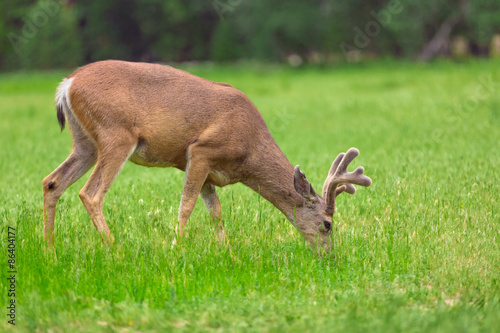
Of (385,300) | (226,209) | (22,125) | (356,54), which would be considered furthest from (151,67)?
(356,54)

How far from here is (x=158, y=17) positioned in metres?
43.5

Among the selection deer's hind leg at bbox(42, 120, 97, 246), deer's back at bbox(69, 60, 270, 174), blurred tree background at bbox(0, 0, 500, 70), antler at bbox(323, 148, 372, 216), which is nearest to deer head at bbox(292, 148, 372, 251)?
antler at bbox(323, 148, 372, 216)

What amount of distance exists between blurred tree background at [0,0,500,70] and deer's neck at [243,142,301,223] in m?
25.5

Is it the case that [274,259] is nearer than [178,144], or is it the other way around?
[274,259]

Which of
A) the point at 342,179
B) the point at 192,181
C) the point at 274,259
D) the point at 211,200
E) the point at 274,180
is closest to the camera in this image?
the point at 274,259

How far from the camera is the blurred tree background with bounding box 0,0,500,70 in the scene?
3234cm

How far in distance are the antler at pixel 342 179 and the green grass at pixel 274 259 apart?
35cm

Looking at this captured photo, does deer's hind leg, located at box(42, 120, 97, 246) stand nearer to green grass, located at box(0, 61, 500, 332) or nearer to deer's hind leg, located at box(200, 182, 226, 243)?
green grass, located at box(0, 61, 500, 332)

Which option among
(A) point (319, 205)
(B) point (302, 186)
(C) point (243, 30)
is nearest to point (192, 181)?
(B) point (302, 186)

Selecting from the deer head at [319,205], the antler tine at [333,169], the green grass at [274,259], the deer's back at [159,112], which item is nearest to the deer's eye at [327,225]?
the deer head at [319,205]

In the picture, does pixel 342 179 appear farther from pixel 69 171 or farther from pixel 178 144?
pixel 69 171

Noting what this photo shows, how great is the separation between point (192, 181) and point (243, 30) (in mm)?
35279

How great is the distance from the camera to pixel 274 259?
229 inches

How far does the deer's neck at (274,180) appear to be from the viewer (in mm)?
6453
